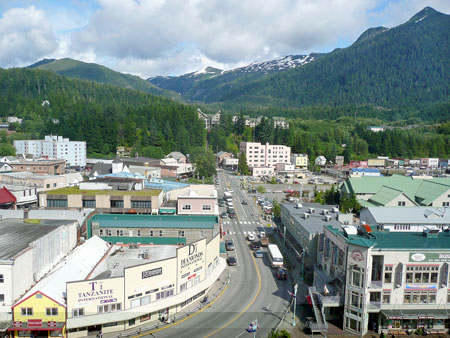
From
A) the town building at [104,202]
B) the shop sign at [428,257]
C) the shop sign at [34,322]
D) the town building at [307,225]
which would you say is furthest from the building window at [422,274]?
the town building at [104,202]

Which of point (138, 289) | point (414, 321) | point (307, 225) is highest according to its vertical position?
point (307, 225)

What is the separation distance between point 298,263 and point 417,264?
41.2ft

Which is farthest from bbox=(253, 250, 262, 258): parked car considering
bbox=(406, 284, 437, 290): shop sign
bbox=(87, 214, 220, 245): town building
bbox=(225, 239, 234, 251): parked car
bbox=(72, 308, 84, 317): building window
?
bbox=(72, 308, 84, 317): building window

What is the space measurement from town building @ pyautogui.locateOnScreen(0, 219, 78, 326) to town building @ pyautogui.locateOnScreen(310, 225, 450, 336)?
59.8ft

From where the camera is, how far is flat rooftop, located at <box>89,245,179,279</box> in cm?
2294

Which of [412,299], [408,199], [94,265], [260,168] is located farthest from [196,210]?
[260,168]

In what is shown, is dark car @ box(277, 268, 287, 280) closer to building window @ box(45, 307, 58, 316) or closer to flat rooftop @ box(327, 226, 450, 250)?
flat rooftop @ box(327, 226, 450, 250)

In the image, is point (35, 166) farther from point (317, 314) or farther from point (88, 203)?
point (317, 314)

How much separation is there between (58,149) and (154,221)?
68044 mm

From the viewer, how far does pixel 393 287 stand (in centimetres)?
2145

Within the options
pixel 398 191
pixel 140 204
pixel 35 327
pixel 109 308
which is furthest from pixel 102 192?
pixel 398 191

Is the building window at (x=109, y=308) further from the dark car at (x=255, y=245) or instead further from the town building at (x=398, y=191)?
the town building at (x=398, y=191)

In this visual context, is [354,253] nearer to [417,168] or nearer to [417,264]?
[417,264]

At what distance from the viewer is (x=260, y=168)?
90.9 meters
